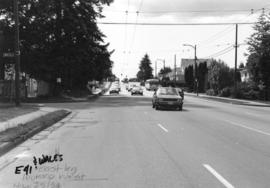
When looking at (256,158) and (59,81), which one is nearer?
(256,158)

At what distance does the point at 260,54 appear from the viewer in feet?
187

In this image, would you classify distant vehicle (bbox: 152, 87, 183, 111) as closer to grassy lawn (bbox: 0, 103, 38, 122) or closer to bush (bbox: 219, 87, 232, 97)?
grassy lawn (bbox: 0, 103, 38, 122)

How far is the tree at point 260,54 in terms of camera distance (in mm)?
56250

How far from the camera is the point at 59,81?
50406mm

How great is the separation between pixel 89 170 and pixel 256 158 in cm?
396

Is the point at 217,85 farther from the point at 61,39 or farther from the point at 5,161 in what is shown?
the point at 5,161

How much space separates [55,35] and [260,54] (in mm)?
24849

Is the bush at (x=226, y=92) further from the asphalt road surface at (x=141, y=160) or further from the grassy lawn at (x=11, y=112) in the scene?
the asphalt road surface at (x=141, y=160)

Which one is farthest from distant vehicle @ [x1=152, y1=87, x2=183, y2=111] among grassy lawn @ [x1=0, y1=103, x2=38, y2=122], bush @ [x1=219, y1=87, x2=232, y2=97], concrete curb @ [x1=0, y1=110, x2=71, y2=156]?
bush @ [x1=219, y1=87, x2=232, y2=97]

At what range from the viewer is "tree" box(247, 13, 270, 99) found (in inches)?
2215

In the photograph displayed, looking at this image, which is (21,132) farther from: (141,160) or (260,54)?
(260,54)

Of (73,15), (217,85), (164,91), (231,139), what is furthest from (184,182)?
(217,85)

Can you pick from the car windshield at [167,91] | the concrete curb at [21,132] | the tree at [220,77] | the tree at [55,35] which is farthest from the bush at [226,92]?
the concrete curb at [21,132]

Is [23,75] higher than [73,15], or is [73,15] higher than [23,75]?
[73,15]
